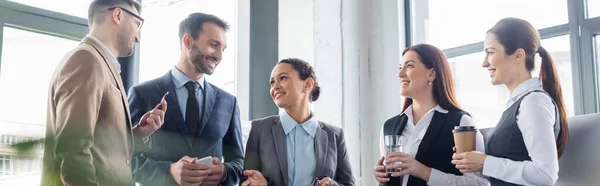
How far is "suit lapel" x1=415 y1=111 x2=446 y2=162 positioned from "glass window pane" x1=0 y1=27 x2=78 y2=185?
6.21 ft

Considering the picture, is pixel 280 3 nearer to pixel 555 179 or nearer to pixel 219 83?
pixel 219 83

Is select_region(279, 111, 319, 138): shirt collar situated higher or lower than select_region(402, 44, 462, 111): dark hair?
lower

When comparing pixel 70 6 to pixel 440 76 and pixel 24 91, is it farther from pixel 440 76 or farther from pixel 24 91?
pixel 24 91

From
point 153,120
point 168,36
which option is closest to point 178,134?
point 153,120

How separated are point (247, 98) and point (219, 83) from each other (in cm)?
21

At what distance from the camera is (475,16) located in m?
3.46

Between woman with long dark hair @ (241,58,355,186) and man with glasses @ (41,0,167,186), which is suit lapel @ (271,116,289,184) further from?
man with glasses @ (41,0,167,186)

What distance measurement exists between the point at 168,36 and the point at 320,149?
54.3 inches

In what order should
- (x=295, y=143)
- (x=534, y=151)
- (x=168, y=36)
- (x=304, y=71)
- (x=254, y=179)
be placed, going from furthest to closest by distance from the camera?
1. (x=168, y=36)
2. (x=304, y=71)
3. (x=295, y=143)
4. (x=254, y=179)
5. (x=534, y=151)

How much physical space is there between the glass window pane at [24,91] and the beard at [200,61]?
73.2 inches

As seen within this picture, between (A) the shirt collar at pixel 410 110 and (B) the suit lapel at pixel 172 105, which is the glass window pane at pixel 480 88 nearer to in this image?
(A) the shirt collar at pixel 410 110

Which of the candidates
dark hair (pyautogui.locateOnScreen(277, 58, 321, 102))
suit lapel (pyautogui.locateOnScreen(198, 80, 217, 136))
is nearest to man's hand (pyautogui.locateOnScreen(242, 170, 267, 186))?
suit lapel (pyautogui.locateOnScreen(198, 80, 217, 136))

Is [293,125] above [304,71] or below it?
below

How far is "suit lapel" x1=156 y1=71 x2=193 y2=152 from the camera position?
7.00 feet
